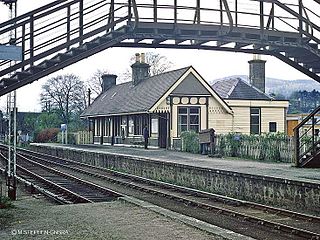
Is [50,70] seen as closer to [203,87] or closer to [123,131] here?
[203,87]

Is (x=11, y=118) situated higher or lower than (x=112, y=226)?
higher

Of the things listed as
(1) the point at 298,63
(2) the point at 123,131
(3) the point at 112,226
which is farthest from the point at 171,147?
(3) the point at 112,226

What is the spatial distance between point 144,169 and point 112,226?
14.2 metres

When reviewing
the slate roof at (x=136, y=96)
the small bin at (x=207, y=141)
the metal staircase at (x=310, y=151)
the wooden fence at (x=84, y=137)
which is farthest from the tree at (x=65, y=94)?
the metal staircase at (x=310, y=151)

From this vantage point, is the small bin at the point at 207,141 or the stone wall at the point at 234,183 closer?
the stone wall at the point at 234,183

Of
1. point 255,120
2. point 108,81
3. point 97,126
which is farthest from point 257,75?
point 108,81

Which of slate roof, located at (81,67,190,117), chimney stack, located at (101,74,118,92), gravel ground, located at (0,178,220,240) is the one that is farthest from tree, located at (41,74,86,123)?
gravel ground, located at (0,178,220,240)

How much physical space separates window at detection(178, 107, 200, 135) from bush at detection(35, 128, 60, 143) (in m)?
27.5

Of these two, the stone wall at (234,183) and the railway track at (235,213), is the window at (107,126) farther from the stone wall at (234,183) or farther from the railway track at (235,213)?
the railway track at (235,213)

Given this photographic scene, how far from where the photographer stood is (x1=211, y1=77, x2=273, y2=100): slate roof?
136 ft

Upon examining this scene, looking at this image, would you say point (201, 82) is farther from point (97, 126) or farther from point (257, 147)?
point (97, 126)

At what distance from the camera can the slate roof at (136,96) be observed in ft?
123

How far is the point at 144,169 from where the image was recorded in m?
24.3

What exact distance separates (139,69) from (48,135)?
19117 mm
